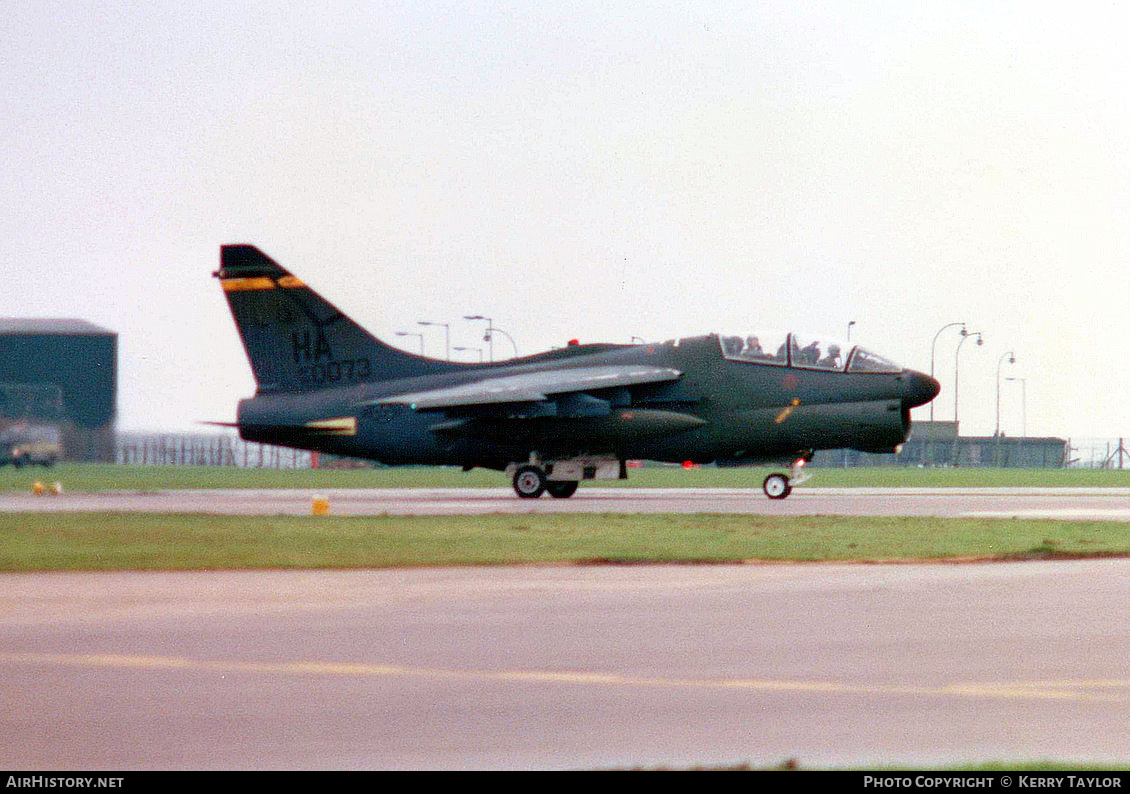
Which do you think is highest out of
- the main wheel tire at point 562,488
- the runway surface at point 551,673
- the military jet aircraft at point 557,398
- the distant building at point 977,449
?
the military jet aircraft at point 557,398

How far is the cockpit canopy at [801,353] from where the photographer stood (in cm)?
3475

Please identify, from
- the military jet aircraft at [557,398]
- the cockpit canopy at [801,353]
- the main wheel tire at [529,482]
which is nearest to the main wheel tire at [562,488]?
the military jet aircraft at [557,398]

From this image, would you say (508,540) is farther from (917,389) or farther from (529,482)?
(917,389)

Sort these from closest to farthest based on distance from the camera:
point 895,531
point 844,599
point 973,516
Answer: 1. point 844,599
2. point 895,531
3. point 973,516

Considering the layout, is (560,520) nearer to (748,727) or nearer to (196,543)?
(196,543)

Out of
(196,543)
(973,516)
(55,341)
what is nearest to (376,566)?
(196,543)

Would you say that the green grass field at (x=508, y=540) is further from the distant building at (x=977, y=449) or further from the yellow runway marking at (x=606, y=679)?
the distant building at (x=977, y=449)

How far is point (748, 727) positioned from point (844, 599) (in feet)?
20.0

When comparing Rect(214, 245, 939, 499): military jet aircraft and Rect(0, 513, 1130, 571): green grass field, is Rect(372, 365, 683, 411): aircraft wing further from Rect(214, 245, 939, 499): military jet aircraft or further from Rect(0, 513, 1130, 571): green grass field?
Rect(0, 513, 1130, 571): green grass field

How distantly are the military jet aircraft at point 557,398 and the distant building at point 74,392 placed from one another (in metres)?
6.07

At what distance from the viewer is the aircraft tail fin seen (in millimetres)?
37062

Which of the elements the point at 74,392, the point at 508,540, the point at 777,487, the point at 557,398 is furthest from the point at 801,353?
the point at 508,540

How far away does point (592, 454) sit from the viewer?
35844 millimetres

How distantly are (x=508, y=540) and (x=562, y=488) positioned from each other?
53.8ft
